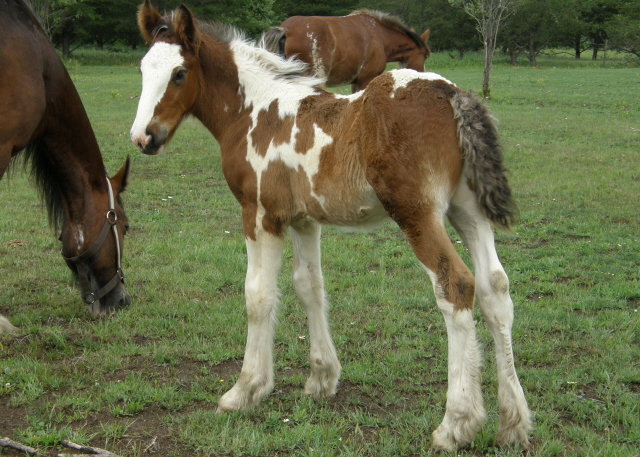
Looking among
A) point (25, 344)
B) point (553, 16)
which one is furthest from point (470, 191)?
point (553, 16)

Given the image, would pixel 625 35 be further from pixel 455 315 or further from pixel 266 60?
pixel 455 315

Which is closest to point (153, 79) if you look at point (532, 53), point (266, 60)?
point (266, 60)

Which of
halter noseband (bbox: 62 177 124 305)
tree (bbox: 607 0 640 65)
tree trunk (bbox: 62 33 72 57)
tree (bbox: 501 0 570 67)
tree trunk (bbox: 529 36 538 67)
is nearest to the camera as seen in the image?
halter noseband (bbox: 62 177 124 305)

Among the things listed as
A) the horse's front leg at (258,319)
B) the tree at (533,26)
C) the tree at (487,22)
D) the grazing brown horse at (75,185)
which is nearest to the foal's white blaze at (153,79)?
the horse's front leg at (258,319)

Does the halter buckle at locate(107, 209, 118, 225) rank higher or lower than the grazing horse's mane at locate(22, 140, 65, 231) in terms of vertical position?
lower

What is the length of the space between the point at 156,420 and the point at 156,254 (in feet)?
10.0

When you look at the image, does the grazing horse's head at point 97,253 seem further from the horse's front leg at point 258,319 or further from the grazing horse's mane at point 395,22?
the grazing horse's mane at point 395,22

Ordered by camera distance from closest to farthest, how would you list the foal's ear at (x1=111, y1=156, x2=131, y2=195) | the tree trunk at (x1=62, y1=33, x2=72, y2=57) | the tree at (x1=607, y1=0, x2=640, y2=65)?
the foal's ear at (x1=111, y1=156, x2=131, y2=195) < the tree trunk at (x1=62, y1=33, x2=72, y2=57) < the tree at (x1=607, y1=0, x2=640, y2=65)

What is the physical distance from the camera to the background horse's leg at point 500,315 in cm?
315

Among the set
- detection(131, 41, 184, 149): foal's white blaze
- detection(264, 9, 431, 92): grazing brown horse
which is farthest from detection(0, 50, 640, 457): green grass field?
detection(264, 9, 431, 92): grazing brown horse

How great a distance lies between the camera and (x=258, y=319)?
3670 millimetres

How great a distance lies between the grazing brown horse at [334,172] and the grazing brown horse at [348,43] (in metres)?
4.46

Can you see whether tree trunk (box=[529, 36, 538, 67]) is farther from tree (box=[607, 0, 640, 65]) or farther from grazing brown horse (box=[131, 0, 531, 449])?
grazing brown horse (box=[131, 0, 531, 449])

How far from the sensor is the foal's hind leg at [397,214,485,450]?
3018 mm
